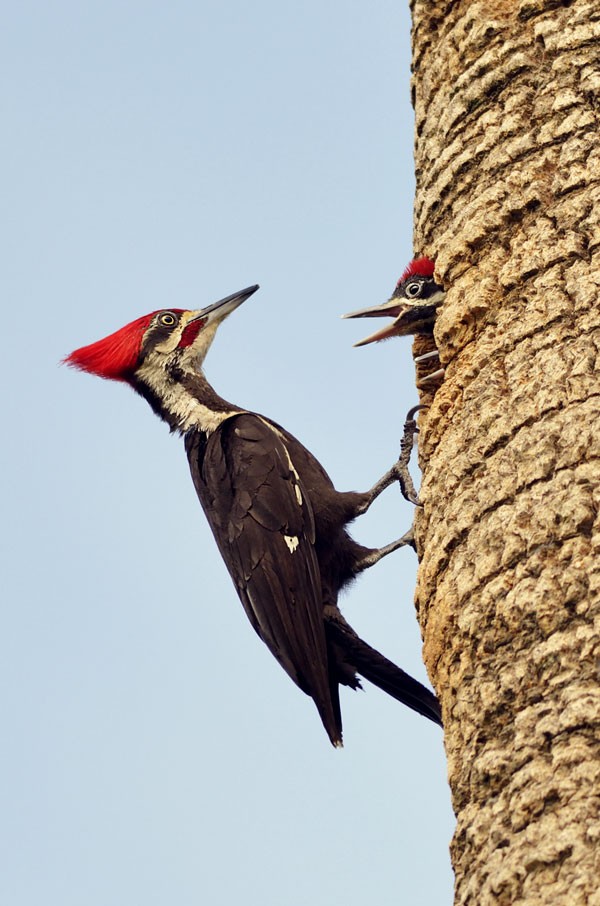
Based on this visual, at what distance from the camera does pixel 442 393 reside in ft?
12.0

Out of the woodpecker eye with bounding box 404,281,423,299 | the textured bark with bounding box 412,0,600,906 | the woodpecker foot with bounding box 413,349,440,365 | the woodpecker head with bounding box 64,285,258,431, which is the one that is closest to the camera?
the textured bark with bounding box 412,0,600,906

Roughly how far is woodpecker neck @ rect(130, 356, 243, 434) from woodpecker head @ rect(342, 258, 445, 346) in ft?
3.39

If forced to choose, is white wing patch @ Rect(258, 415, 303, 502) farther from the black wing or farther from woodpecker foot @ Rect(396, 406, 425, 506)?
woodpecker foot @ Rect(396, 406, 425, 506)

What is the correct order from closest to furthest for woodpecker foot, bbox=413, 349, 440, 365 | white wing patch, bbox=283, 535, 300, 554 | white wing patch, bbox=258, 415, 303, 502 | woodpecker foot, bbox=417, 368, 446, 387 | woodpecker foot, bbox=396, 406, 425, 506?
woodpecker foot, bbox=417, 368, 446, 387 < woodpecker foot, bbox=413, 349, 440, 365 < woodpecker foot, bbox=396, 406, 425, 506 < white wing patch, bbox=283, 535, 300, 554 < white wing patch, bbox=258, 415, 303, 502

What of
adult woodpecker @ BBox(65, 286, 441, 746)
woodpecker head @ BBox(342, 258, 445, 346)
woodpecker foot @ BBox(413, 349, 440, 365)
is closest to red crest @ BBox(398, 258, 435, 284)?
woodpecker head @ BBox(342, 258, 445, 346)

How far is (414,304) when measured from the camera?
429cm

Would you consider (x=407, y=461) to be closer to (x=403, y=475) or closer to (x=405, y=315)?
(x=403, y=475)

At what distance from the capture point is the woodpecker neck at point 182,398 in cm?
537

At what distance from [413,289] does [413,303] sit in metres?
0.05

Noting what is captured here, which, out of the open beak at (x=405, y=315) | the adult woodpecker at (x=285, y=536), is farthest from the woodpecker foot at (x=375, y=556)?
the open beak at (x=405, y=315)

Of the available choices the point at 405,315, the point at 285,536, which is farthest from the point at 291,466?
the point at 405,315

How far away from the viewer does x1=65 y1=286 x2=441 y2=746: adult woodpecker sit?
4.56 m

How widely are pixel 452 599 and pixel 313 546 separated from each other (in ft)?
5.70

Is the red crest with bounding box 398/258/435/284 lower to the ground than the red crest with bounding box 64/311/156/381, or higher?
lower
